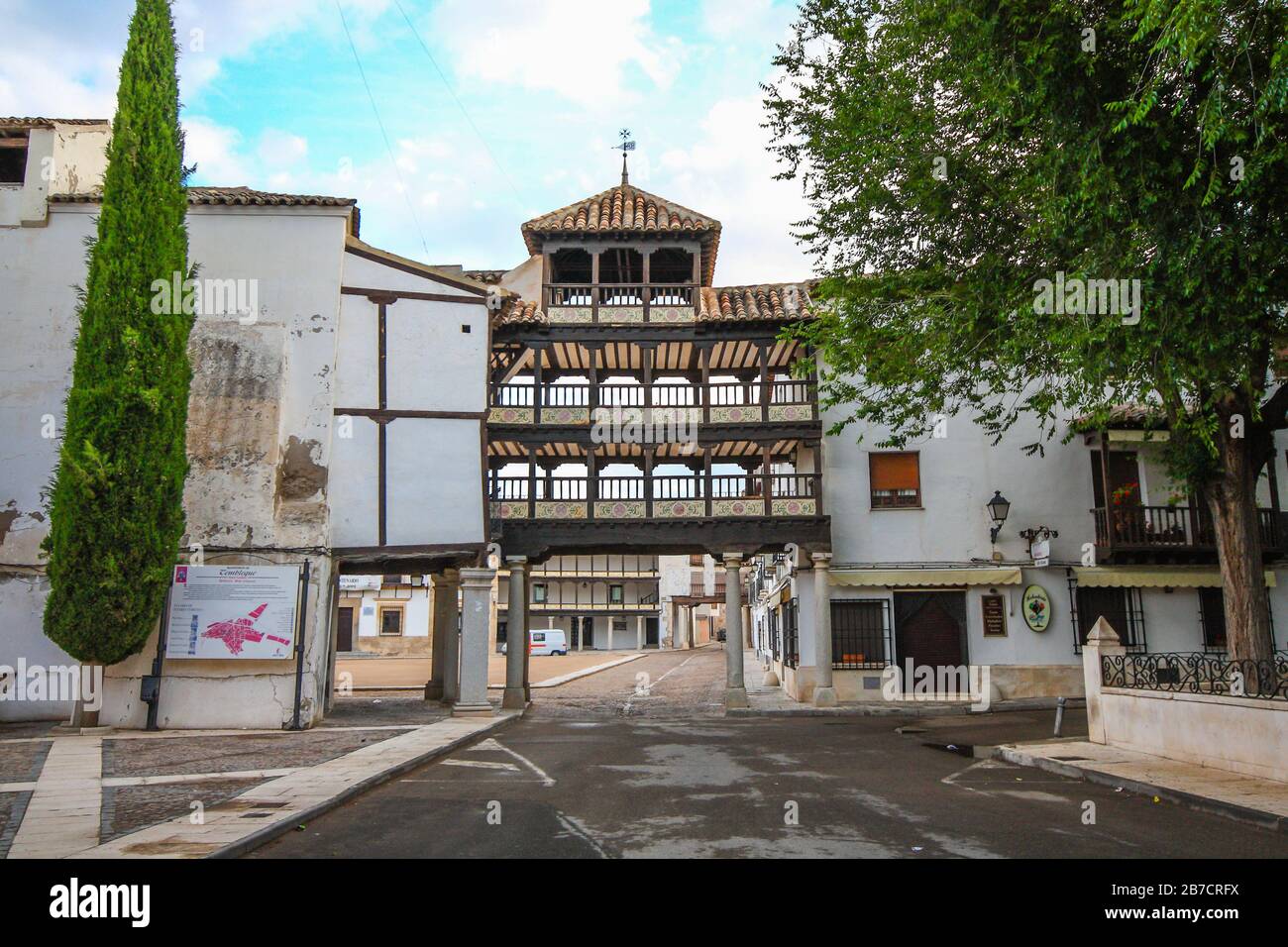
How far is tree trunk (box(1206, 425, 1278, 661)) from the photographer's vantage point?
12.5 m

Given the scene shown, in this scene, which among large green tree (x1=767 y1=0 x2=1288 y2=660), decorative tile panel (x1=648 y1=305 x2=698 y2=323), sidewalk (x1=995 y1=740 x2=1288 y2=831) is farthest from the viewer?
decorative tile panel (x1=648 y1=305 x2=698 y2=323)

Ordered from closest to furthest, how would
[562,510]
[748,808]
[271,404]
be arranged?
[748,808]
[271,404]
[562,510]

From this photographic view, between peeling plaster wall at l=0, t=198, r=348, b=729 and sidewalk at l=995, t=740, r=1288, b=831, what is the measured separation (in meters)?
12.3

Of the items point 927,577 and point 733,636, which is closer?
point 733,636

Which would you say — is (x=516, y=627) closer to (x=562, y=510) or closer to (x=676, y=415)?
(x=562, y=510)

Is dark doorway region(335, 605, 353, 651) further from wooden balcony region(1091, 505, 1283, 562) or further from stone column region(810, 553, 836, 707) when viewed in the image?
wooden balcony region(1091, 505, 1283, 562)

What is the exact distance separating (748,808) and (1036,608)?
1700 centimetres

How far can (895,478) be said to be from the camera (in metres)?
23.7

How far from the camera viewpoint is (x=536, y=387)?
74.8ft

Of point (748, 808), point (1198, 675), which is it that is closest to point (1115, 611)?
point (1198, 675)

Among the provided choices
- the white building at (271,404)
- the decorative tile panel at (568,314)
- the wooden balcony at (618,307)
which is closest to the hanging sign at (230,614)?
the white building at (271,404)

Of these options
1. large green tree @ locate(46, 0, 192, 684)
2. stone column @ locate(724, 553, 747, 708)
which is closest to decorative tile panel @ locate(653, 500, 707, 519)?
stone column @ locate(724, 553, 747, 708)

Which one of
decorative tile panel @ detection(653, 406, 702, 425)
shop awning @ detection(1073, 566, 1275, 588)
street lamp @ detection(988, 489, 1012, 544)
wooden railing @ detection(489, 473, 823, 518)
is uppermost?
decorative tile panel @ detection(653, 406, 702, 425)

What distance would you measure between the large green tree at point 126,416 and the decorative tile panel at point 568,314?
29.2ft
